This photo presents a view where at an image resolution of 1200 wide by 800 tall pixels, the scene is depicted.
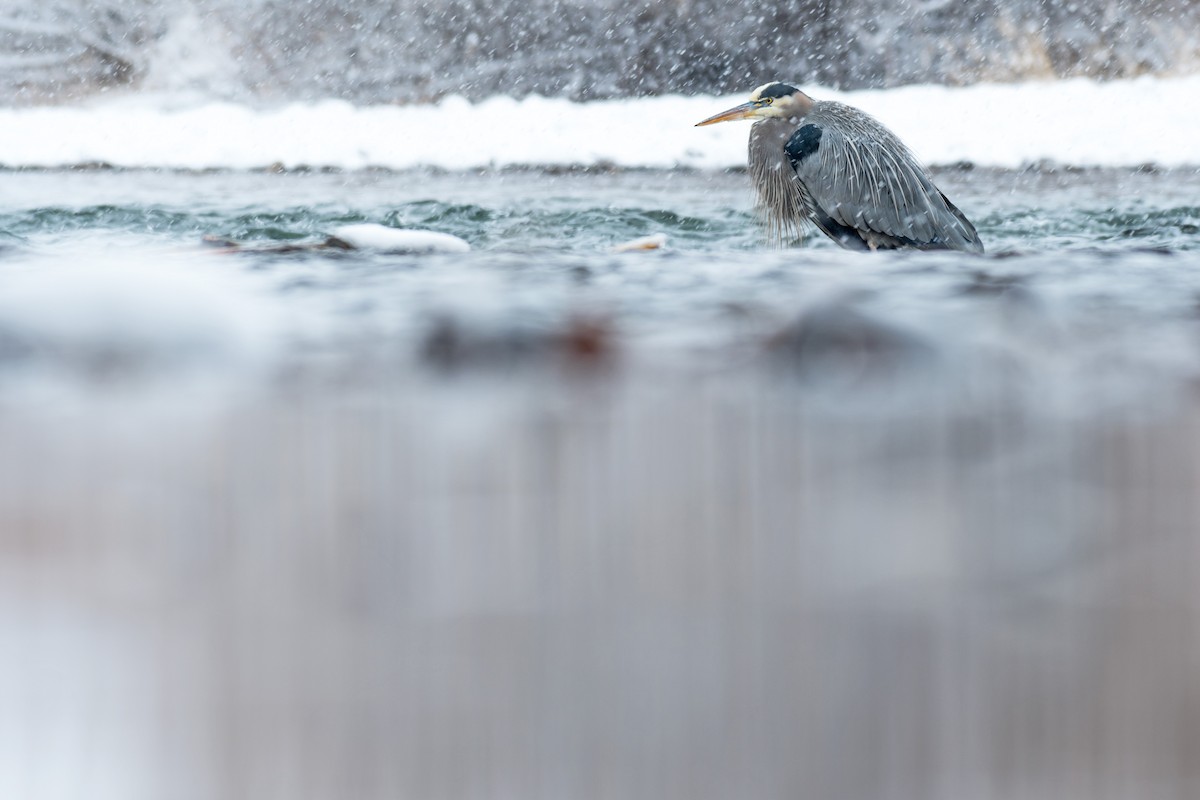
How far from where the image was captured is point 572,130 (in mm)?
5371

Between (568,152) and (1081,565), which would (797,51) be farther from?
(1081,565)

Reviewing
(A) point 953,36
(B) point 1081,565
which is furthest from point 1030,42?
(B) point 1081,565

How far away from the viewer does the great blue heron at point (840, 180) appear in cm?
265

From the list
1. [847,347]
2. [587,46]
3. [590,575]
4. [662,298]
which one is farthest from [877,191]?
[587,46]

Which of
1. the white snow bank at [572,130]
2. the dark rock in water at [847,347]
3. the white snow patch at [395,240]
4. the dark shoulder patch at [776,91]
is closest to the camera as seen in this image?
the dark rock in water at [847,347]

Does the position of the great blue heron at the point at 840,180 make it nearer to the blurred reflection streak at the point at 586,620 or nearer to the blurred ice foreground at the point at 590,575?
the blurred ice foreground at the point at 590,575

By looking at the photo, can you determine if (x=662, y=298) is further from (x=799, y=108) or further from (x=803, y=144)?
(x=799, y=108)

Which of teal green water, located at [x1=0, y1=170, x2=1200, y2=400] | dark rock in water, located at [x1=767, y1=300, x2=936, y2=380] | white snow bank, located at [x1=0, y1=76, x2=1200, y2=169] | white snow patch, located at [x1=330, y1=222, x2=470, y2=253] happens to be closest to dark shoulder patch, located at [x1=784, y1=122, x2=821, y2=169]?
teal green water, located at [x1=0, y1=170, x2=1200, y2=400]

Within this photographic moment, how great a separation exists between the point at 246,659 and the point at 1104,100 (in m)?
6.16

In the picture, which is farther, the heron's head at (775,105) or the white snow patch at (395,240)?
the heron's head at (775,105)

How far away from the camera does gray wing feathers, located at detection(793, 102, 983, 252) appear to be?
2.62 m

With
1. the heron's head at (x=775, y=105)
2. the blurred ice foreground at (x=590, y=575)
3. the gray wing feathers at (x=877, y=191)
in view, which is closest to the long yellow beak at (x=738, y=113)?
the heron's head at (x=775, y=105)

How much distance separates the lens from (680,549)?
0.67 metres

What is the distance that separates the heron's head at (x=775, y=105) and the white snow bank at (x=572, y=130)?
1.51 metres
